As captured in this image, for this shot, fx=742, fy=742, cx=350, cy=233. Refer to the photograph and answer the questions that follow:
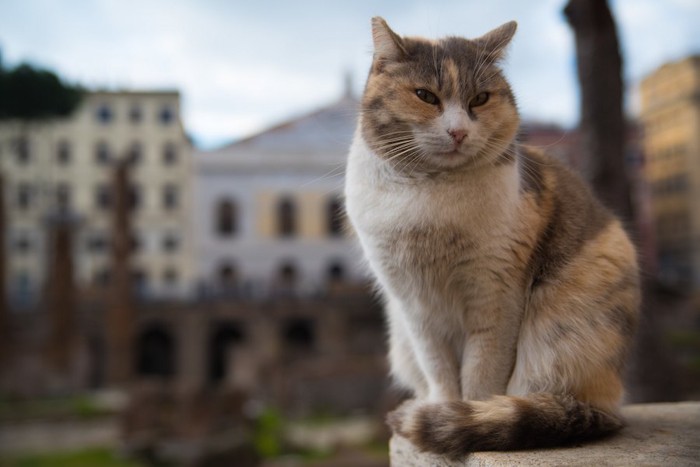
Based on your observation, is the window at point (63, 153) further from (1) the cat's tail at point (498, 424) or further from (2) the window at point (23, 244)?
(1) the cat's tail at point (498, 424)

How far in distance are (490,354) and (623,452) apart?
15.4 inches

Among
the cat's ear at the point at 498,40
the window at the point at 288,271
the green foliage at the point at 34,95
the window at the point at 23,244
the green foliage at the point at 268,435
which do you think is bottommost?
the green foliage at the point at 268,435

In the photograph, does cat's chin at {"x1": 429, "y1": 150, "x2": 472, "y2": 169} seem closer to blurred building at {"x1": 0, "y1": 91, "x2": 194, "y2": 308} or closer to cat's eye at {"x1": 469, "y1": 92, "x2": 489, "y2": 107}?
cat's eye at {"x1": 469, "y1": 92, "x2": 489, "y2": 107}

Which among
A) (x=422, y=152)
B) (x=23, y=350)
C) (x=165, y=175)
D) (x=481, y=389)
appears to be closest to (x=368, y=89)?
(x=422, y=152)

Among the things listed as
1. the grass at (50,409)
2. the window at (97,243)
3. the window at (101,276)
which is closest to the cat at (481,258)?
the grass at (50,409)

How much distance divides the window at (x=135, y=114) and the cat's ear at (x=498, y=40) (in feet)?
75.2

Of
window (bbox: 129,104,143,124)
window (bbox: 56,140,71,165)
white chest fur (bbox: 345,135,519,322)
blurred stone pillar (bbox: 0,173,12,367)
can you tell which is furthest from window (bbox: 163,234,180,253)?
white chest fur (bbox: 345,135,519,322)

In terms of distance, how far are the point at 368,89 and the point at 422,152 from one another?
248 millimetres

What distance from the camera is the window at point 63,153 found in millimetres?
28644

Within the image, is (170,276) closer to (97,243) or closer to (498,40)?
(97,243)

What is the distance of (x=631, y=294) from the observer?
2045mm

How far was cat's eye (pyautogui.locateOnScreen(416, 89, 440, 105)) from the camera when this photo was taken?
1789 millimetres

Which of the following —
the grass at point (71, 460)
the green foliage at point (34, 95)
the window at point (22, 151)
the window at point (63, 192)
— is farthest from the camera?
the window at point (63, 192)

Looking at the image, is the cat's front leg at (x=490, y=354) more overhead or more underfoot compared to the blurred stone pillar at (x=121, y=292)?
more underfoot
